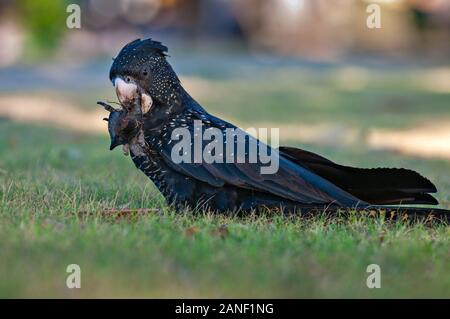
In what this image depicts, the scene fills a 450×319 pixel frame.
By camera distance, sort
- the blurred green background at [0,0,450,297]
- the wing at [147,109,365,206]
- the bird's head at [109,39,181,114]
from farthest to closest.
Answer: the bird's head at [109,39,181,114] < the wing at [147,109,365,206] < the blurred green background at [0,0,450,297]

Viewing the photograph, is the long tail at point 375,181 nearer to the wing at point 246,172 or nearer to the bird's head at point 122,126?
the wing at point 246,172

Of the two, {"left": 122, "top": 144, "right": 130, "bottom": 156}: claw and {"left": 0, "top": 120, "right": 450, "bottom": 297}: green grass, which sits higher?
{"left": 122, "top": 144, "right": 130, "bottom": 156}: claw

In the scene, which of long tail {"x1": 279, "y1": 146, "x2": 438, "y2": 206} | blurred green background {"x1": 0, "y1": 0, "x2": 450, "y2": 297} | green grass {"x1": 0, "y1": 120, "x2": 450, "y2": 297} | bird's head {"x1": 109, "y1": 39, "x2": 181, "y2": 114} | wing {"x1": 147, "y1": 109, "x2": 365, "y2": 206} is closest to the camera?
green grass {"x1": 0, "y1": 120, "x2": 450, "y2": 297}

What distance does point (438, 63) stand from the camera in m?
22.9

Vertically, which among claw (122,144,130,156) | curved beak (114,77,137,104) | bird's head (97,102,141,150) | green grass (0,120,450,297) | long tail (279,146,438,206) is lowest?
green grass (0,120,450,297)

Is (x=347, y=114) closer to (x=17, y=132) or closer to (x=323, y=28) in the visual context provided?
(x=17, y=132)

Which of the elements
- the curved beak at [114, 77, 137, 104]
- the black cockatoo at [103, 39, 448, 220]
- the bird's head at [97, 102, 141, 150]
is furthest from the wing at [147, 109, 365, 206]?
the curved beak at [114, 77, 137, 104]

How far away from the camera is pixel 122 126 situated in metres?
5.37

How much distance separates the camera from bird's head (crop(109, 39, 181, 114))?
5.35 metres

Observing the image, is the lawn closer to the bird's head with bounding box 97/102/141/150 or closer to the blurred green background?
the blurred green background

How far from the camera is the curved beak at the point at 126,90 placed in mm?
5367

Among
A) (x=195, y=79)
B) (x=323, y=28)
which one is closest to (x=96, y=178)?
(x=195, y=79)

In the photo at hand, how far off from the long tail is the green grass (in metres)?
0.32
